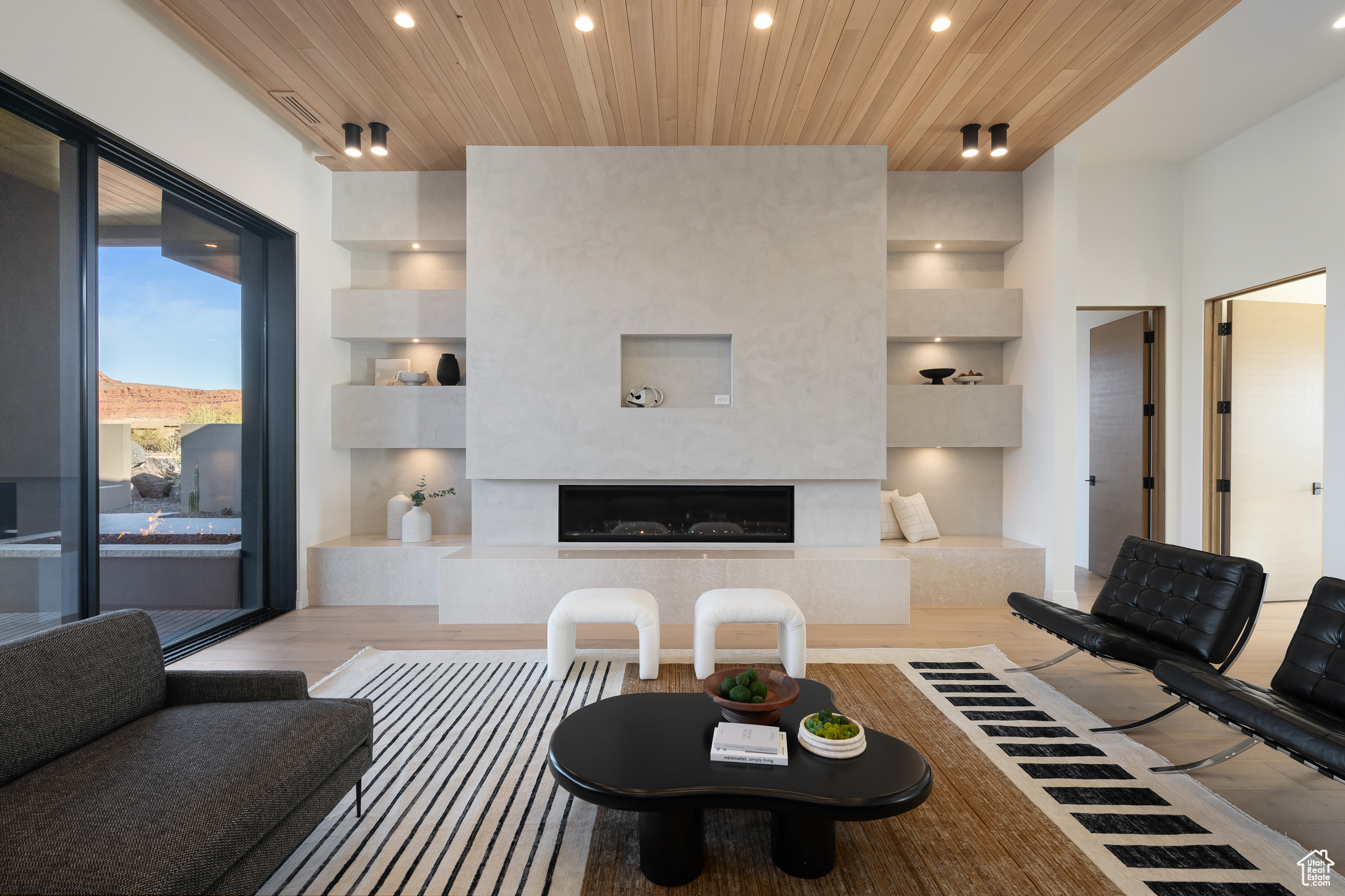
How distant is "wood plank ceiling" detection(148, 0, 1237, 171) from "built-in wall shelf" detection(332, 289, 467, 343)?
1.01 m

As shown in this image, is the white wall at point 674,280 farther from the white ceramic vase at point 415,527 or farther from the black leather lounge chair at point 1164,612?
the black leather lounge chair at point 1164,612

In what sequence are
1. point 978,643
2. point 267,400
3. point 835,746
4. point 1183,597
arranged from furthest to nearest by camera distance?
1. point 267,400
2. point 978,643
3. point 1183,597
4. point 835,746

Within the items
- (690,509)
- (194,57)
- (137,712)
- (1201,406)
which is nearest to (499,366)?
(690,509)

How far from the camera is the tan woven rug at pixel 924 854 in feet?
5.82

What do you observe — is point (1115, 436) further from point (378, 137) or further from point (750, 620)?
point (378, 137)

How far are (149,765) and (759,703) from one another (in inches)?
63.8

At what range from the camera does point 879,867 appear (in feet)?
6.08

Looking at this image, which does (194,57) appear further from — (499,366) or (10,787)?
(10,787)

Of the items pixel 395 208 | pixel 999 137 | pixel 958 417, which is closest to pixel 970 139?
pixel 999 137

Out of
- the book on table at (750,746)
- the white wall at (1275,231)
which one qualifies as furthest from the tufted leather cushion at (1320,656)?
the white wall at (1275,231)

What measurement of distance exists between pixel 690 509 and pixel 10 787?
146 inches

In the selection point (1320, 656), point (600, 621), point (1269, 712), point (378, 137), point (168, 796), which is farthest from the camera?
point (378, 137)

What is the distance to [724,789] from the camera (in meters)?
1.75

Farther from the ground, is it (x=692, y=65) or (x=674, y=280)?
(x=692, y=65)
